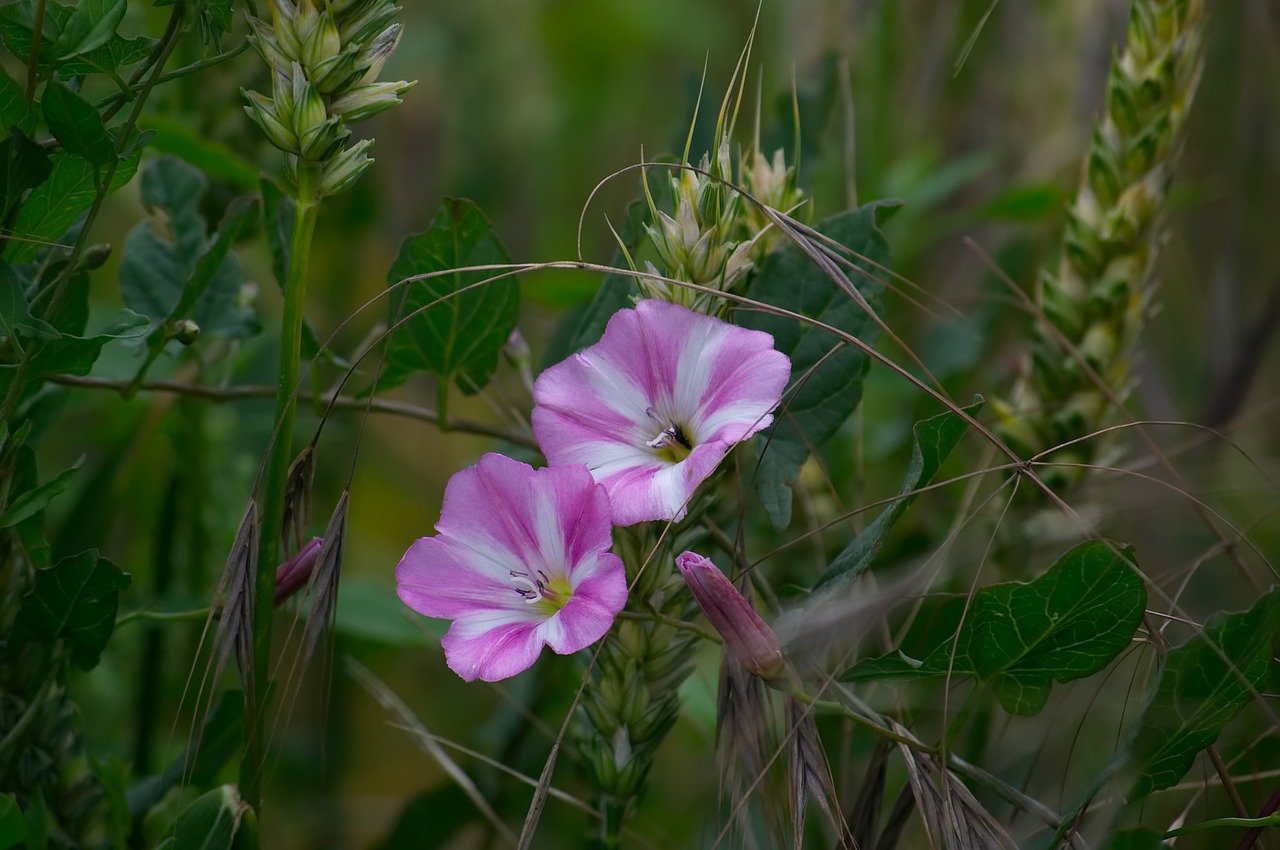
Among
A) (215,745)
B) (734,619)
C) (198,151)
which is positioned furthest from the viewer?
(198,151)

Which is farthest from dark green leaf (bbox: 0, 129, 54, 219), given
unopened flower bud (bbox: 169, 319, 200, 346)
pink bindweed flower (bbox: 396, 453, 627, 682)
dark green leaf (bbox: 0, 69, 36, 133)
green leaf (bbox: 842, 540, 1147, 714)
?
green leaf (bbox: 842, 540, 1147, 714)

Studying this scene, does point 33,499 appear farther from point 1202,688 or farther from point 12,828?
point 1202,688

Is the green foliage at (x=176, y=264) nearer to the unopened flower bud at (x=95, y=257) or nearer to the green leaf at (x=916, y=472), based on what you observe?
the unopened flower bud at (x=95, y=257)

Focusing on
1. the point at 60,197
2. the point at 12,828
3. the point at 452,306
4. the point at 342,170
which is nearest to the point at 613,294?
the point at 452,306

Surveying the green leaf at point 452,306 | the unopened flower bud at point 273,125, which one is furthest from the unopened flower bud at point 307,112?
the green leaf at point 452,306

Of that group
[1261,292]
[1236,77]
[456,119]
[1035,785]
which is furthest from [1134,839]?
[456,119]

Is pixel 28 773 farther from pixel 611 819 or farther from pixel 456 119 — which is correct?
pixel 456 119
